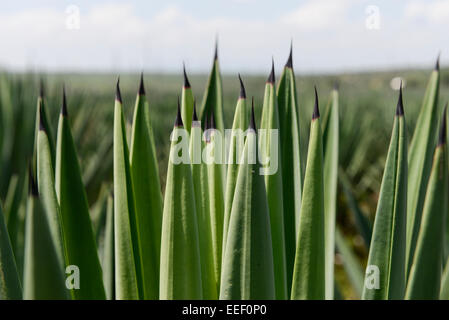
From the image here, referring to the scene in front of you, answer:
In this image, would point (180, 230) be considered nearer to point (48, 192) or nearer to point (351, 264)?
point (48, 192)

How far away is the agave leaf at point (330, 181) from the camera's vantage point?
1.79 ft

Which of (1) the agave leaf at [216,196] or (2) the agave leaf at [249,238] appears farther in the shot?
(1) the agave leaf at [216,196]

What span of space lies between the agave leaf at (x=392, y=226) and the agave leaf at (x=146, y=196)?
244mm

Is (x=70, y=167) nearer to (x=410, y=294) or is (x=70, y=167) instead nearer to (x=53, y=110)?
(x=410, y=294)

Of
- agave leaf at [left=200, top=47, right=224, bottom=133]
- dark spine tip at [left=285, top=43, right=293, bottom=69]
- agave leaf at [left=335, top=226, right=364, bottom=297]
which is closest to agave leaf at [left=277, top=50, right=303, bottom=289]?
dark spine tip at [left=285, top=43, right=293, bottom=69]

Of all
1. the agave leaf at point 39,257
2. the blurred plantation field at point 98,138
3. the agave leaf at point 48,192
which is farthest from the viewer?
the blurred plantation field at point 98,138

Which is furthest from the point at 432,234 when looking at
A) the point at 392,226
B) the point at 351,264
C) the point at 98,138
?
the point at 98,138

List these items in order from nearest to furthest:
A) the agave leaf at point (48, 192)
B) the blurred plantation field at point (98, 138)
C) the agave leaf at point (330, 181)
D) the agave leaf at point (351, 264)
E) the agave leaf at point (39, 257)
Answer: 1. the agave leaf at point (39, 257)
2. the agave leaf at point (48, 192)
3. the agave leaf at point (330, 181)
4. the agave leaf at point (351, 264)
5. the blurred plantation field at point (98, 138)

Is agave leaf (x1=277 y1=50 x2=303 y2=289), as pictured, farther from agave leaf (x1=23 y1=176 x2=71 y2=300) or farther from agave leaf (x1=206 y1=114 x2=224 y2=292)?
agave leaf (x1=23 y1=176 x2=71 y2=300)

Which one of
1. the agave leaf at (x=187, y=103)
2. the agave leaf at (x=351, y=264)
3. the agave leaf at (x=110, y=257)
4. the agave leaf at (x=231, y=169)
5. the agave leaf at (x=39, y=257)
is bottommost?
the agave leaf at (x=351, y=264)

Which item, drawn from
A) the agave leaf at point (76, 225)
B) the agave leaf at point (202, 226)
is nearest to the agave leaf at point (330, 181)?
the agave leaf at point (202, 226)

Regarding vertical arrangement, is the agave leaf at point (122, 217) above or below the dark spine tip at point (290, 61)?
below

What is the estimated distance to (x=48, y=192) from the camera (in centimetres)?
44

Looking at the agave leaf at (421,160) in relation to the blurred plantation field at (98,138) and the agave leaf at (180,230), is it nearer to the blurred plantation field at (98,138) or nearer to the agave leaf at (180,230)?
the blurred plantation field at (98,138)
